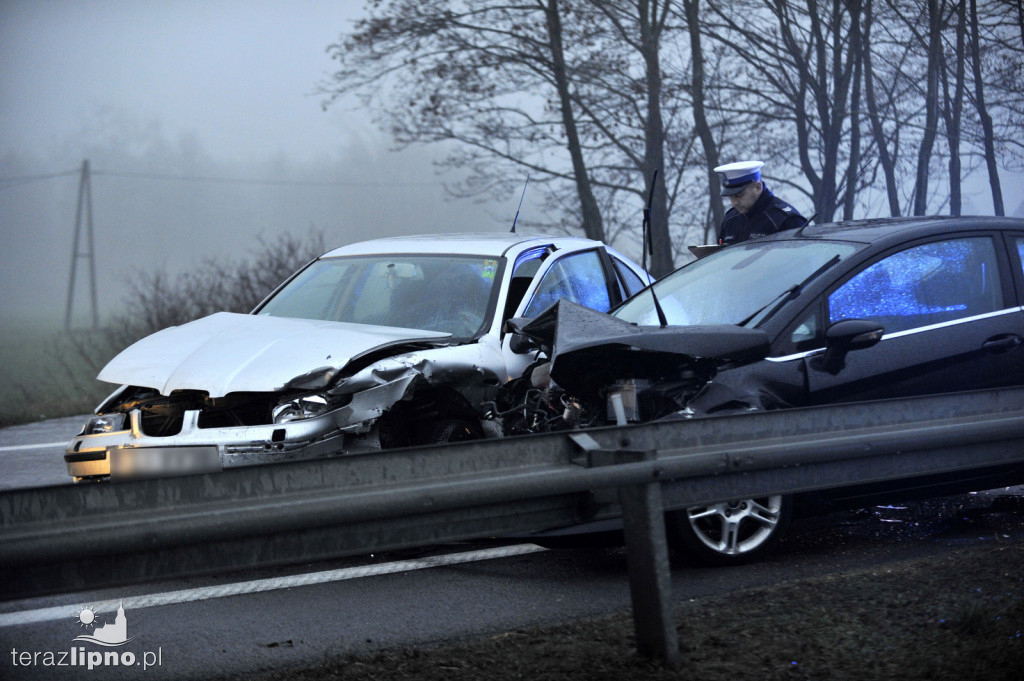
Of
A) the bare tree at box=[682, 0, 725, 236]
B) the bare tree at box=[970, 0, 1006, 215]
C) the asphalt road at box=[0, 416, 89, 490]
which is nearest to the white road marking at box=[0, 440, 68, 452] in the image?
the asphalt road at box=[0, 416, 89, 490]

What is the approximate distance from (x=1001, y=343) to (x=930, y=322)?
410 millimetres

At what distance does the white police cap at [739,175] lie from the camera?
783 centimetres

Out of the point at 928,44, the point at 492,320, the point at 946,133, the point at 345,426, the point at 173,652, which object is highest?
the point at 928,44

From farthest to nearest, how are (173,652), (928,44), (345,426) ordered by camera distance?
(928,44) < (345,426) < (173,652)

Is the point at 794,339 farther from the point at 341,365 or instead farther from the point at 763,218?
the point at 763,218

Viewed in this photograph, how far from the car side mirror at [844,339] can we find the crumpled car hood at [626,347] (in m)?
0.43

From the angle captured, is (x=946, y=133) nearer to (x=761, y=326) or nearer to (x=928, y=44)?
(x=928, y=44)

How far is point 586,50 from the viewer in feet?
49.6

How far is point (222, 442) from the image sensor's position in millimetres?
5242

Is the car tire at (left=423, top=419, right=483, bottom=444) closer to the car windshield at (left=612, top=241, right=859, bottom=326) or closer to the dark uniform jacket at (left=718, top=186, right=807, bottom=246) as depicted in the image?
the car windshield at (left=612, top=241, right=859, bottom=326)

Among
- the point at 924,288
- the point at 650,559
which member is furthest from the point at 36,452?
the point at 650,559

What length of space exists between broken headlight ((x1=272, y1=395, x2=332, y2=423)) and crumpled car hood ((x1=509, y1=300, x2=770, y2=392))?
1224 mm

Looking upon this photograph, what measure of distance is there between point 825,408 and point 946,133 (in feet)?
39.1

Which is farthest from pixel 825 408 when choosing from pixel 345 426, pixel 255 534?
pixel 345 426
